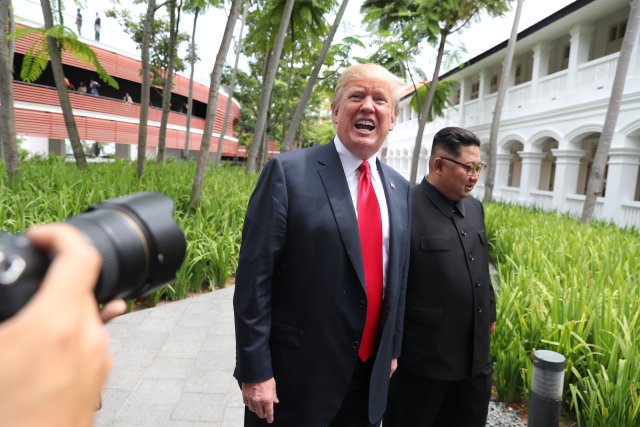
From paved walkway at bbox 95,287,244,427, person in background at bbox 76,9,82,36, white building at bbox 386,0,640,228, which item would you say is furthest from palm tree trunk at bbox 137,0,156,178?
person in background at bbox 76,9,82,36

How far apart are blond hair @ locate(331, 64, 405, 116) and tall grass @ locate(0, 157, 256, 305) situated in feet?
11.4

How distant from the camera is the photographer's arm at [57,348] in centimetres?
40

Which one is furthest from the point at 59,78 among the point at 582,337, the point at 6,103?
the point at 582,337

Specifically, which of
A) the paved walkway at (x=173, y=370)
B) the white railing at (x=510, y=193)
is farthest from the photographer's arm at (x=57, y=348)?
the white railing at (x=510, y=193)

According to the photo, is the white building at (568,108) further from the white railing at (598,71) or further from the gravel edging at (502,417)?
the gravel edging at (502,417)

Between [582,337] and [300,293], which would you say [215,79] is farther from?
[582,337]

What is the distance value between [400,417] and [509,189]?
1766cm

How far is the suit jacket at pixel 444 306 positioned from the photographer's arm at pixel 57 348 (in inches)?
70.6

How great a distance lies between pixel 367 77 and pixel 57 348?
1.68 meters

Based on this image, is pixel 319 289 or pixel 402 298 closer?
pixel 319 289

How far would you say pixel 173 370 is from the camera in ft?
11.0

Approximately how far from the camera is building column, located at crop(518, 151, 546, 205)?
16.1 metres

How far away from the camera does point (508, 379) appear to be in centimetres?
308

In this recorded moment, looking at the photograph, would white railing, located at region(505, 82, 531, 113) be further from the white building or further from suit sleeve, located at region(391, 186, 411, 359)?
suit sleeve, located at region(391, 186, 411, 359)
